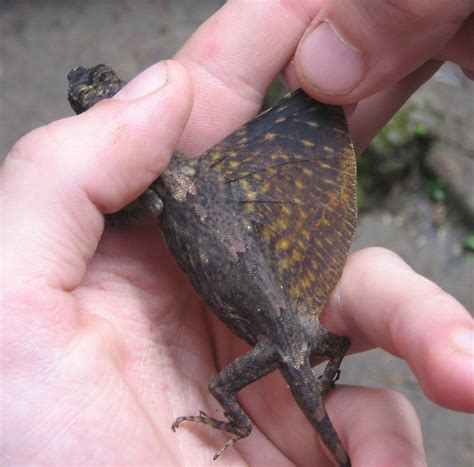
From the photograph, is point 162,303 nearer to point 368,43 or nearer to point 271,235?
point 271,235

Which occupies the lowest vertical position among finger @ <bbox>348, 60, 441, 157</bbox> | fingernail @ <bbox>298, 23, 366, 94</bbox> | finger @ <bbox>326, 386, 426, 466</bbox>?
finger @ <bbox>326, 386, 426, 466</bbox>

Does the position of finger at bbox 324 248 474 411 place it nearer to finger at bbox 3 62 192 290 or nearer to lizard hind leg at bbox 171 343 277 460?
lizard hind leg at bbox 171 343 277 460

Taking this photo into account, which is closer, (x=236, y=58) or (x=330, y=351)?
(x=330, y=351)

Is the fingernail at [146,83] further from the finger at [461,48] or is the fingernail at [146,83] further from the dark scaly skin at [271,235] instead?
the finger at [461,48]

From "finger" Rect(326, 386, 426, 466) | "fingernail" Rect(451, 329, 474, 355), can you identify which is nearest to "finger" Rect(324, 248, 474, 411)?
"fingernail" Rect(451, 329, 474, 355)

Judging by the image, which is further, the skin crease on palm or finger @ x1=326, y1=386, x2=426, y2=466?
finger @ x1=326, y1=386, x2=426, y2=466

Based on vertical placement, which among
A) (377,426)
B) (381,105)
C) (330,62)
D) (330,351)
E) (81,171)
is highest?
(81,171)

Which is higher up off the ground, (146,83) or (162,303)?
(146,83)

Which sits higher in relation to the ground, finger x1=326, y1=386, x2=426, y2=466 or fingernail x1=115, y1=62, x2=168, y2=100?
fingernail x1=115, y1=62, x2=168, y2=100

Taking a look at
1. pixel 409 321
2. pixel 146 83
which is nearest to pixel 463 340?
pixel 409 321
